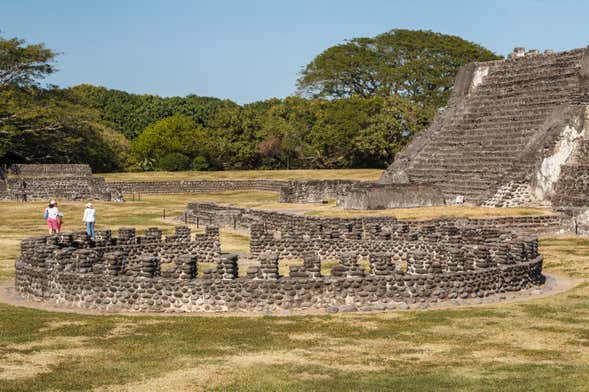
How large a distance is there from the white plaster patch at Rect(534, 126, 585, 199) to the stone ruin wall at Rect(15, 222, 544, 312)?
20.4m

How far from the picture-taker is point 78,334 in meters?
18.2

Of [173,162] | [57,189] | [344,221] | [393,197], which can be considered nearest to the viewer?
[344,221]

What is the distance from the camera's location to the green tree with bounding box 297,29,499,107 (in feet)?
316

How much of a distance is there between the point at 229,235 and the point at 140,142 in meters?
50.7

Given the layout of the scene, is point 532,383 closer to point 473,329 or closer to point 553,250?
point 473,329

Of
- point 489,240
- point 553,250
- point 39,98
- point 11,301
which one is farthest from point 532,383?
point 39,98

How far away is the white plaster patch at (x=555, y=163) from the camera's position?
43125 millimetres

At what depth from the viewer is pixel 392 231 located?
3084cm

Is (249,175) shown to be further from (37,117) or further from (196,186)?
(37,117)

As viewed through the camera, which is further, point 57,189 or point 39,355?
point 57,189

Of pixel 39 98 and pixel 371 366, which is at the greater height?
pixel 39 98

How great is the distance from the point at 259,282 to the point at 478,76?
38.7 metres

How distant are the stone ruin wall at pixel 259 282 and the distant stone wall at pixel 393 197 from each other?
66.1 feet

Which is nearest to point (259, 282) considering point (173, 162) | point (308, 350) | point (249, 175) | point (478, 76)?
point (308, 350)
